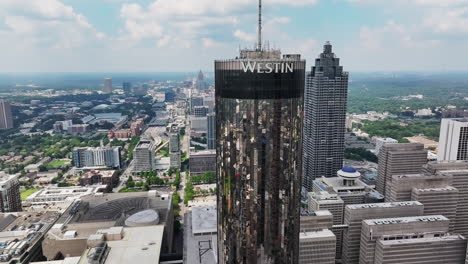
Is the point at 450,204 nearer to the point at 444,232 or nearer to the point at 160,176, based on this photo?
the point at 444,232

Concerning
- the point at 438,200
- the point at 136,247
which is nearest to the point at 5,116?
the point at 136,247

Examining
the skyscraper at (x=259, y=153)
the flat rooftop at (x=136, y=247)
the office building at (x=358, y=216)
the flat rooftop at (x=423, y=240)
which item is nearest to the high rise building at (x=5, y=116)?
the flat rooftop at (x=136, y=247)

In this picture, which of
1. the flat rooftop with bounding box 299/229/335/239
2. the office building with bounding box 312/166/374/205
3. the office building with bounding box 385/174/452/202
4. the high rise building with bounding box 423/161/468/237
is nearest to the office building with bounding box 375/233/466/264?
the flat rooftop with bounding box 299/229/335/239

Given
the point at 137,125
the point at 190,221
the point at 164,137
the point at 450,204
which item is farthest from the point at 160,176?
the point at 450,204

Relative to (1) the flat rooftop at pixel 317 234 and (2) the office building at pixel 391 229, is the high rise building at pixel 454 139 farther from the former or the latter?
(1) the flat rooftop at pixel 317 234

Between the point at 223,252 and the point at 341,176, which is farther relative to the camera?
the point at 341,176
